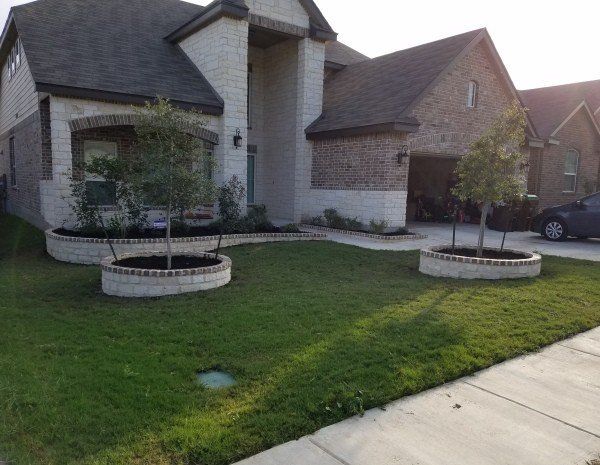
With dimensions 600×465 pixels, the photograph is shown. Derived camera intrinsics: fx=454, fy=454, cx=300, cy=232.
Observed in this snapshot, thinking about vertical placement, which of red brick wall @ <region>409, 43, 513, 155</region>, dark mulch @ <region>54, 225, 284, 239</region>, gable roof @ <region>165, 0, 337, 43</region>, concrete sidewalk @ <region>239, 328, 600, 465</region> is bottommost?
concrete sidewalk @ <region>239, 328, 600, 465</region>

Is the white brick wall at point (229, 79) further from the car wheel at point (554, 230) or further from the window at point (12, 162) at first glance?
the car wheel at point (554, 230)

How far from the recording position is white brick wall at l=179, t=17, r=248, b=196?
13.3 metres

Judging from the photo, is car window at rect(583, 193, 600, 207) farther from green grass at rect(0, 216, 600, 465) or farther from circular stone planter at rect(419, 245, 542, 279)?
circular stone planter at rect(419, 245, 542, 279)

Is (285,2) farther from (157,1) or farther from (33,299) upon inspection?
(33,299)

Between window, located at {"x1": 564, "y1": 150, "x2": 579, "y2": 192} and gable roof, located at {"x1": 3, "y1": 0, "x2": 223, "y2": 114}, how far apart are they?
14.6 metres

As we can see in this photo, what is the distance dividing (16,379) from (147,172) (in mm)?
3857

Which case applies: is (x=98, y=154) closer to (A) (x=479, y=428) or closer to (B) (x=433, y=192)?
(A) (x=479, y=428)

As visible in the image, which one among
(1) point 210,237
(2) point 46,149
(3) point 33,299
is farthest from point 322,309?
(2) point 46,149

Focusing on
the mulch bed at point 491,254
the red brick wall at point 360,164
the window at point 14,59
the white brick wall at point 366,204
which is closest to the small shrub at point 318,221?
the white brick wall at point 366,204

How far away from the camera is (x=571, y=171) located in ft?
62.5

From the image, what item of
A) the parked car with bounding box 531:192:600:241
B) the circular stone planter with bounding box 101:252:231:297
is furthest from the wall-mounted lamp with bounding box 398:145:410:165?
the circular stone planter with bounding box 101:252:231:297

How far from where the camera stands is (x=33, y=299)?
656 centimetres

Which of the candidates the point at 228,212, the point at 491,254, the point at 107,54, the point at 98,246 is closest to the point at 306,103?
the point at 228,212

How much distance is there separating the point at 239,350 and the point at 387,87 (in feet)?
37.8
